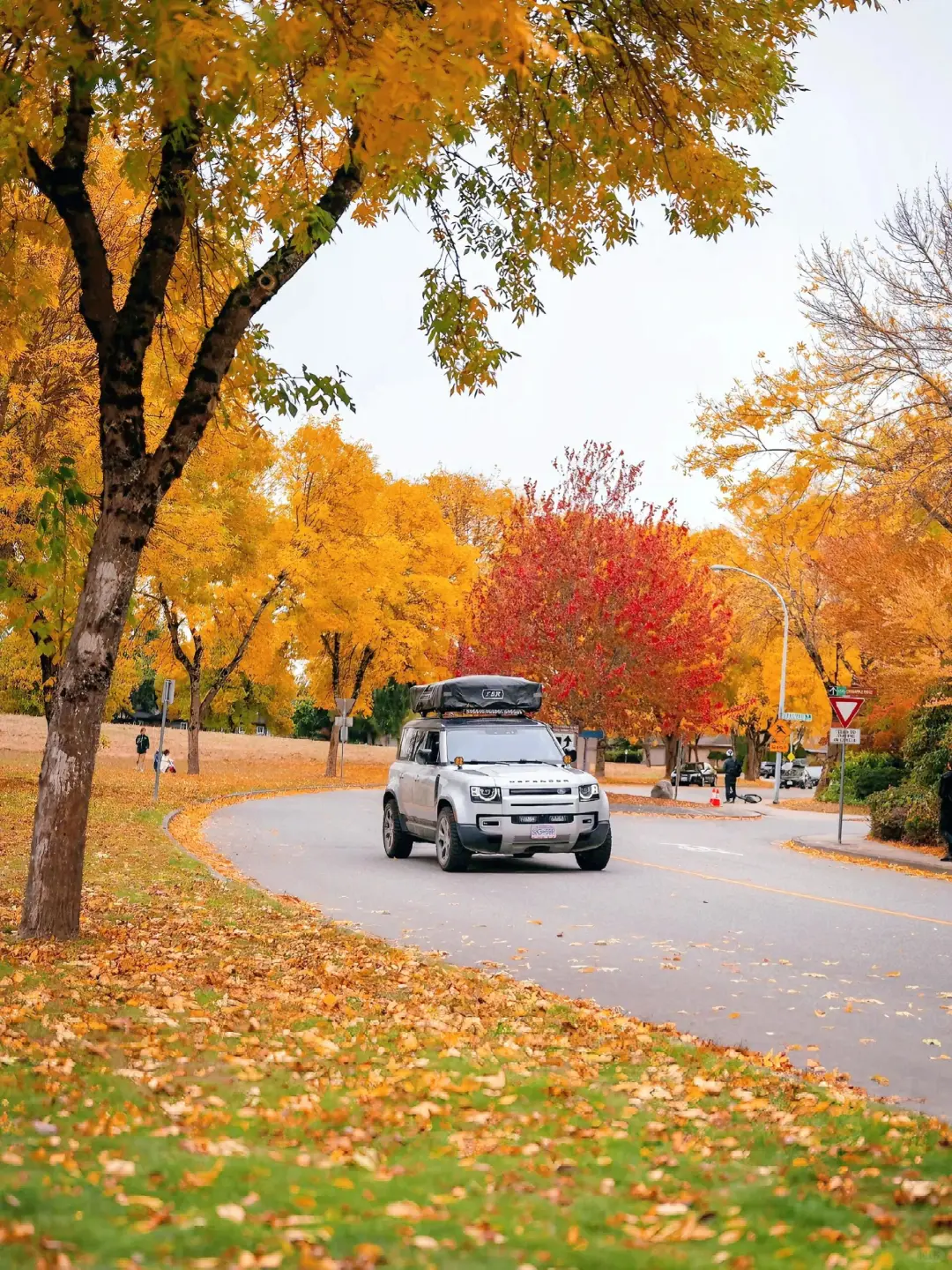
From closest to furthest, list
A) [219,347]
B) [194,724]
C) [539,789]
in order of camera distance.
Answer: [219,347] < [539,789] < [194,724]

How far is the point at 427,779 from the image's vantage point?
1952cm

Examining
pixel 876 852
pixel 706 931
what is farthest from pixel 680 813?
pixel 706 931

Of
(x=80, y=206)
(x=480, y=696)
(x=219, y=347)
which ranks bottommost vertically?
(x=480, y=696)

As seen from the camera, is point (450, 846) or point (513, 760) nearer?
point (450, 846)

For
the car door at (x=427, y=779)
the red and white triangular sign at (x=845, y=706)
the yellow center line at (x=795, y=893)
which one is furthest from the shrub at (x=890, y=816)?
the car door at (x=427, y=779)

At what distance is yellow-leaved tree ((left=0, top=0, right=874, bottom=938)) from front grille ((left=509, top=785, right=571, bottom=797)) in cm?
758

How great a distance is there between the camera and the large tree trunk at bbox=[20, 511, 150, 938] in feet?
32.9

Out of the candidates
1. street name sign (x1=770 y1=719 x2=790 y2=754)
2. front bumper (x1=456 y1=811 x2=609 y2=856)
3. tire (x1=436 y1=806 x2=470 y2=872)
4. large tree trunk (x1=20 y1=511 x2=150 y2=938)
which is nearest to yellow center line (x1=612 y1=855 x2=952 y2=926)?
front bumper (x1=456 y1=811 x2=609 y2=856)

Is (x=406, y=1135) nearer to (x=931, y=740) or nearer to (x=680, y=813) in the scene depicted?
(x=931, y=740)

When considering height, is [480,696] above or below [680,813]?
above

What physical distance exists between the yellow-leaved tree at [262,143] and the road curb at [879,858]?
13.1m

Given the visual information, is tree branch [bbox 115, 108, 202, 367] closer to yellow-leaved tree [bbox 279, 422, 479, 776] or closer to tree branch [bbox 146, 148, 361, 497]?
tree branch [bbox 146, 148, 361, 497]

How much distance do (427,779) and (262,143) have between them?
9.96 meters

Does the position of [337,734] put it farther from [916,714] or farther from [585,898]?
[585,898]
